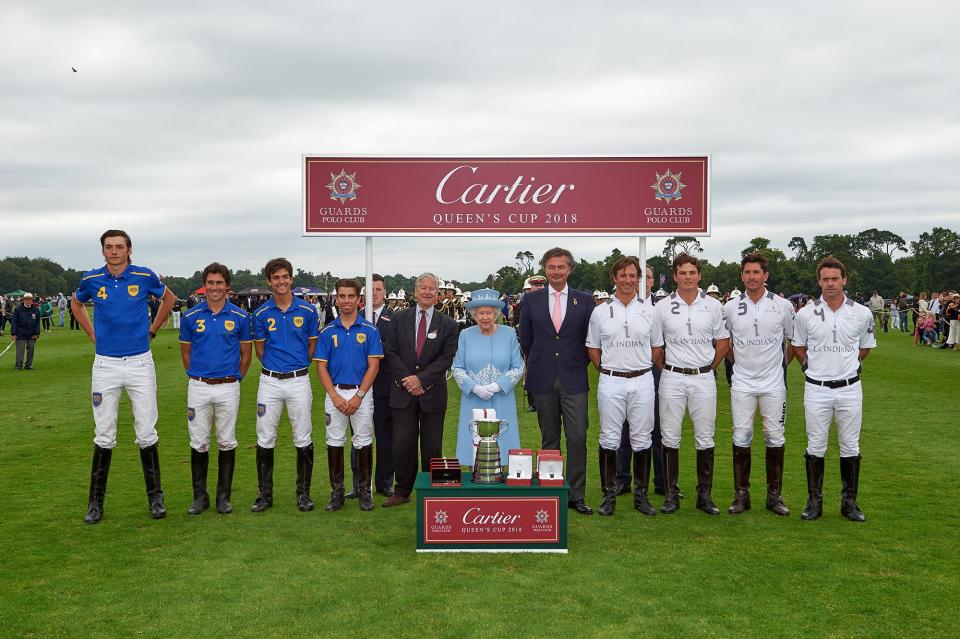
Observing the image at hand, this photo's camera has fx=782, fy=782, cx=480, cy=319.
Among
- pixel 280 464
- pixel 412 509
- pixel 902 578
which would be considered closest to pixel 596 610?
pixel 902 578

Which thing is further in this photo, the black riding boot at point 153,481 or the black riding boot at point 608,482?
the black riding boot at point 608,482

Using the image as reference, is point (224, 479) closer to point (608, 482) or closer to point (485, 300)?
point (485, 300)

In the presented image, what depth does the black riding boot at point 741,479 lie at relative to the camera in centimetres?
676

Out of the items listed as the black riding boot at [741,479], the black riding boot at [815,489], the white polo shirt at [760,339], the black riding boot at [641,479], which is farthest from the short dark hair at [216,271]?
the black riding boot at [815,489]

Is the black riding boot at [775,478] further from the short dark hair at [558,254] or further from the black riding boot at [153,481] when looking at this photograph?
the black riding boot at [153,481]

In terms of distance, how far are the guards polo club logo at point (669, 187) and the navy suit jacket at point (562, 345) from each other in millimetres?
6415

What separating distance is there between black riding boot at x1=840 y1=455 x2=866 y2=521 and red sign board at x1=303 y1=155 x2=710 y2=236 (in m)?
6.69

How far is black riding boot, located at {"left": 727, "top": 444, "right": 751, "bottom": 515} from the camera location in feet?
22.2

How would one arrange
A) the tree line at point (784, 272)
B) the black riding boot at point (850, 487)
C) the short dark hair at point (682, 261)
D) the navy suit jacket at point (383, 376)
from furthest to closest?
the tree line at point (784, 272)
the navy suit jacket at point (383, 376)
the short dark hair at point (682, 261)
the black riding boot at point (850, 487)

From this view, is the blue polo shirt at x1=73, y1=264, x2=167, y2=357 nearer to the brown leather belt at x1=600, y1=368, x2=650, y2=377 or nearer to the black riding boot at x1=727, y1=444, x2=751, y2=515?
the brown leather belt at x1=600, y1=368, x2=650, y2=377

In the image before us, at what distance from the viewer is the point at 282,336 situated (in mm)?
6707

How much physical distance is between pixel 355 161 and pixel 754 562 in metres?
9.05


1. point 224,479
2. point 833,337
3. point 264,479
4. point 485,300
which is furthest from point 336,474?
point 833,337

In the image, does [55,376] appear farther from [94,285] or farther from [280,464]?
[94,285]
